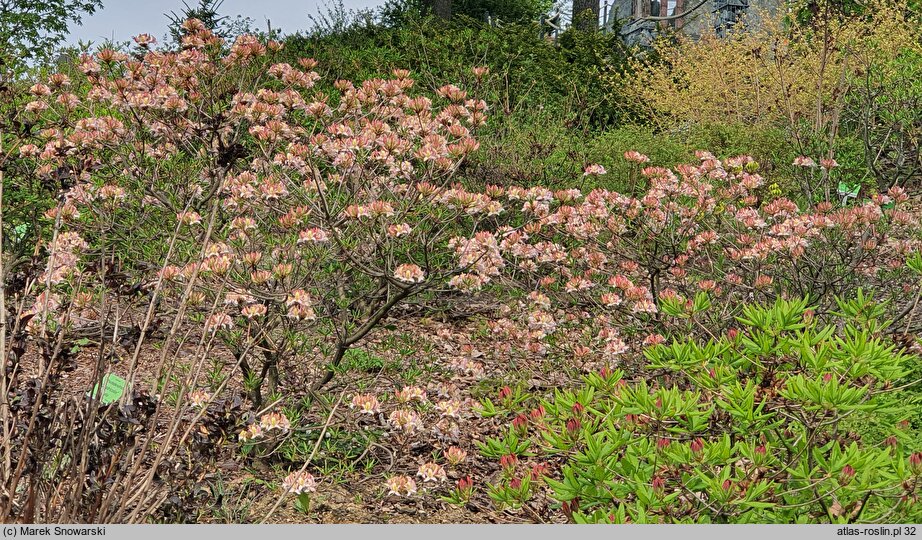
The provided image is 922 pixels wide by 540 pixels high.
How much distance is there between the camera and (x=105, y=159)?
5109 mm

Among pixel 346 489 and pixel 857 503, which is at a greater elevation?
pixel 857 503

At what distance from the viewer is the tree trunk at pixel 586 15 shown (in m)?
14.6

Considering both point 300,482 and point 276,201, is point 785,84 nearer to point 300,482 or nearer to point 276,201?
point 276,201

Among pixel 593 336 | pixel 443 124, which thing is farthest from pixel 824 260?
pixel 443 124

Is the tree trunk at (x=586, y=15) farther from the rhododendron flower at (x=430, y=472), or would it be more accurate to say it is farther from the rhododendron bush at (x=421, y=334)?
the rhododendron flower at (x=430, y=472)

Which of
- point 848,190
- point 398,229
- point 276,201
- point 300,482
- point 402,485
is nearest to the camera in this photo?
point 300,482

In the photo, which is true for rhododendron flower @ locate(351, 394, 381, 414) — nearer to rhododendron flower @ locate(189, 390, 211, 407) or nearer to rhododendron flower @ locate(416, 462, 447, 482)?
rhododendron flower @ locate(416, 462, 447, 482)

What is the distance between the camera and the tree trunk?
14602mm

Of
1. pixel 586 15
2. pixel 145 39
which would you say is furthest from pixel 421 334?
pixel 586 15

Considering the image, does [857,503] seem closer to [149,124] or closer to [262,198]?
[262,198]

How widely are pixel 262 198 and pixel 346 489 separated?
53.5 inches

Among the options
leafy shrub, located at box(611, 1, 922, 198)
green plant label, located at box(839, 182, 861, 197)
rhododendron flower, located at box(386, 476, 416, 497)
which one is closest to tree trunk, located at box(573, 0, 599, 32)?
leafy shrub, located at box(611, 1, 922, 198)

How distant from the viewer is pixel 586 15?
47.8 ft

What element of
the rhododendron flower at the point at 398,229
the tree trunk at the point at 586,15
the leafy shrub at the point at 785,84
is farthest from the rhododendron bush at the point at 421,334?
→ the tree trunk at the point at 586,15
